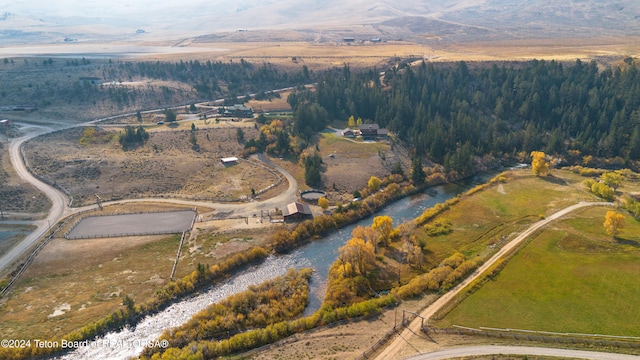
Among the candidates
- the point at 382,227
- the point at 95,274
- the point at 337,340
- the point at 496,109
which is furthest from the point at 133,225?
the point at 496,109

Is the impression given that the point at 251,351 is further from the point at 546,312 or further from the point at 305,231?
the point at 546,312

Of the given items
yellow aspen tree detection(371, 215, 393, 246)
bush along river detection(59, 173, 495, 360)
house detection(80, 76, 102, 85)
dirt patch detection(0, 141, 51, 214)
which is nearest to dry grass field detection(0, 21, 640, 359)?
dirt patch detection(0, 141, 51, 214)

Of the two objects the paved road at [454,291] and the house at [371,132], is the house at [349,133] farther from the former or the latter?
the paved road at [454,291]

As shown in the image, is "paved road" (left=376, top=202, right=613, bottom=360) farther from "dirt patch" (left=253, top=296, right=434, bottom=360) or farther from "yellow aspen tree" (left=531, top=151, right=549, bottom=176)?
"yellow aspen tree" (left=531, top=151, right=549, bottom=176)

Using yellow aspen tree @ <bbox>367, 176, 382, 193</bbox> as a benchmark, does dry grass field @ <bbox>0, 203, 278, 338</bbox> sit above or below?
below

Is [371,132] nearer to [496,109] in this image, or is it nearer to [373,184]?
[373,184]

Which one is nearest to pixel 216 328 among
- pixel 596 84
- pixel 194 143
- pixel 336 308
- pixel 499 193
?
pixel 336 308

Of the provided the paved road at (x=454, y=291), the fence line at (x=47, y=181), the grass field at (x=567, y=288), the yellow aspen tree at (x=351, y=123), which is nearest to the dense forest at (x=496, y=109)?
the yellow aspen tree at (x=351, y=123)
